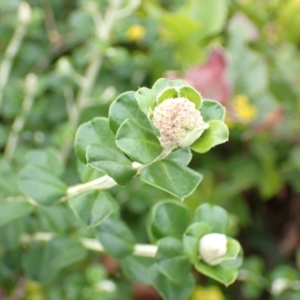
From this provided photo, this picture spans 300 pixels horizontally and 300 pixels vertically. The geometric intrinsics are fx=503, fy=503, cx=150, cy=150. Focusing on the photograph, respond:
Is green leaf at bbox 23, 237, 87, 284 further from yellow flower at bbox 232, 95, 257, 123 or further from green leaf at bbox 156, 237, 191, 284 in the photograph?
yellow flower at bbox 232, 95, 257, 123

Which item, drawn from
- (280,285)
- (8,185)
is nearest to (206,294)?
(280,285)

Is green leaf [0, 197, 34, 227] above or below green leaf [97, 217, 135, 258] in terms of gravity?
above

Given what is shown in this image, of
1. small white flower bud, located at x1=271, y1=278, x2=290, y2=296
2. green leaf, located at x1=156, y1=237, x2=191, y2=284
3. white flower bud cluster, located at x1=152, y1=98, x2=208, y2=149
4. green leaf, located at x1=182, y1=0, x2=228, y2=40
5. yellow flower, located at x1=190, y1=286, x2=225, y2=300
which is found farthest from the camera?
green leaf, located at x1=182, y1=0, x2=228, y2=40

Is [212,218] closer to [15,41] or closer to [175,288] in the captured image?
[175,288]

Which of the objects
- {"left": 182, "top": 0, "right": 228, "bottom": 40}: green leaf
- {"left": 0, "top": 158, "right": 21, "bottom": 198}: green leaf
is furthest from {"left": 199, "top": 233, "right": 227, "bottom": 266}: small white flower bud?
{"left": 182, "top": 0, "right": 228, "bottom": 40}: green leaf

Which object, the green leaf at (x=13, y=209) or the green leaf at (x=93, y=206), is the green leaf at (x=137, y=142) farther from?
the green leaf at (x=13, y=209)

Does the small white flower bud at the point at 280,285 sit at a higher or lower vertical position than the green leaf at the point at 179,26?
lower

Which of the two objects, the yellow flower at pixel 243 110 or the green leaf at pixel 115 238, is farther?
the yellow flower at pixel 243 110

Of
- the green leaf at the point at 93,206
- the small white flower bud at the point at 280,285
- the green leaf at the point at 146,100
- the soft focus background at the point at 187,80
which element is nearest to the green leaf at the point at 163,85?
the green leaf at the point at 146,100
